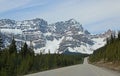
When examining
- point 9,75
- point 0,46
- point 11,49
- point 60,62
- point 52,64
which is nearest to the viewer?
point 9,75

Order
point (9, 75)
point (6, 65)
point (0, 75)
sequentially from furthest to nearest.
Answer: point (6, 65) < point (9, 75) < point (0, 75)

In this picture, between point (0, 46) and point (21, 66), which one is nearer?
point (21, 66)

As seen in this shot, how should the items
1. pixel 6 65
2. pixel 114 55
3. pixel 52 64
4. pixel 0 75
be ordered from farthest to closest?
pixel 52 64, pixel 114 55, pixel 6 65, pixel 0 75

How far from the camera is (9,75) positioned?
53312 millimetres

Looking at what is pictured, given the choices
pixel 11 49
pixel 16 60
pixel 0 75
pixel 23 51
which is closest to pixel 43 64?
pixel 23 51

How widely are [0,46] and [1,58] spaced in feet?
55.4

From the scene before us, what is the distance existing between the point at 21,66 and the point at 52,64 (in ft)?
144

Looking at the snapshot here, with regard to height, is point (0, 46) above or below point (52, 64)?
above

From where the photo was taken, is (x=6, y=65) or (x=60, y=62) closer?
(x=6, y=65)

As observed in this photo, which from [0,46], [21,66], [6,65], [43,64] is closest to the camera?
[6,65]

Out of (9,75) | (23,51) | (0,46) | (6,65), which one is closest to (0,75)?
(9,75)

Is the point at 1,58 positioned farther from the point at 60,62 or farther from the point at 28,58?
the point at 60,62

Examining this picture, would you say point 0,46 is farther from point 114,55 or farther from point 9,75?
point 114,55

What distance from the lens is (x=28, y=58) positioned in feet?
262
